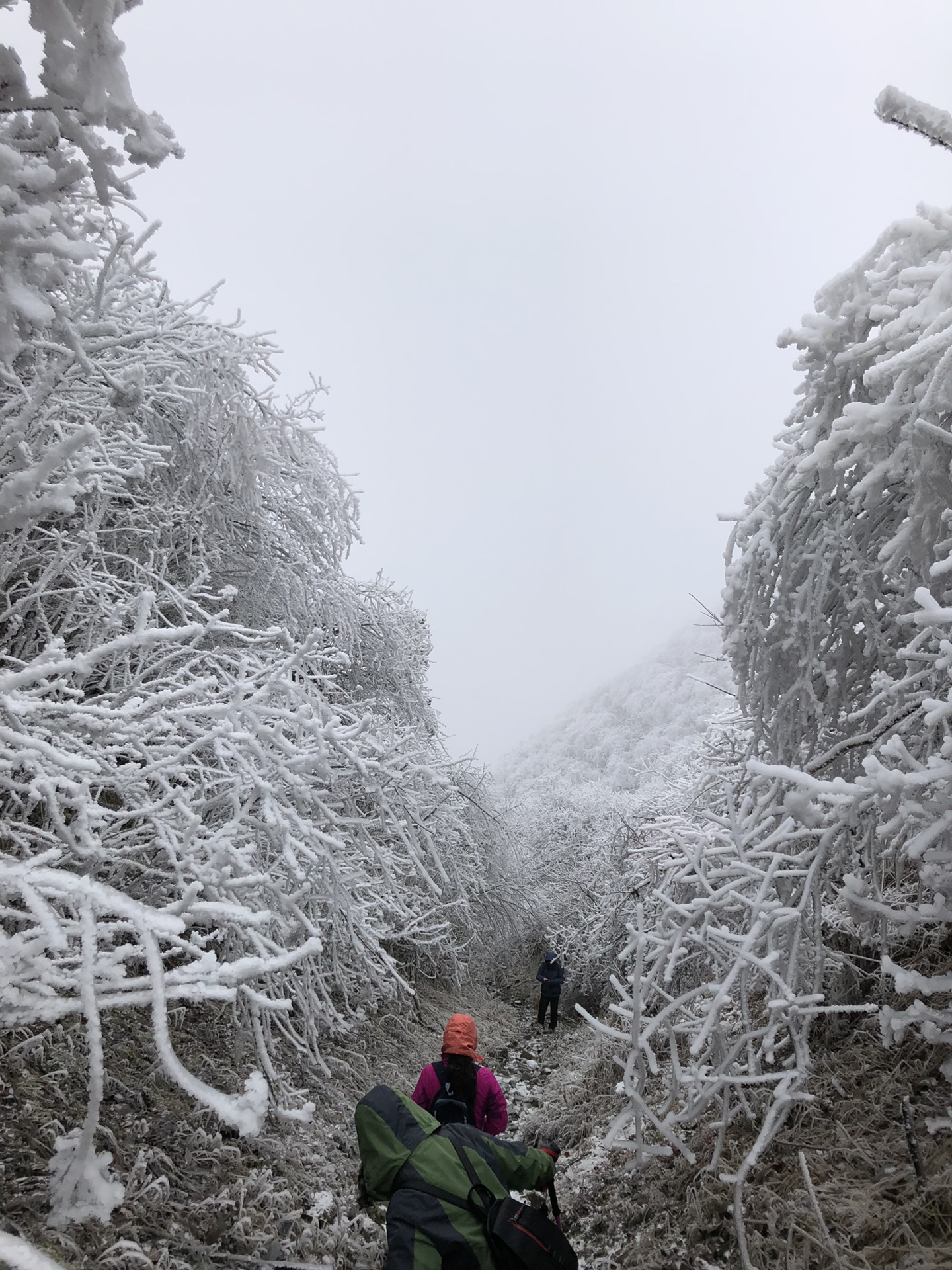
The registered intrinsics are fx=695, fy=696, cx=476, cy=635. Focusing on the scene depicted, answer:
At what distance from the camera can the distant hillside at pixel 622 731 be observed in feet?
144

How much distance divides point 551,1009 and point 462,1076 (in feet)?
35.3

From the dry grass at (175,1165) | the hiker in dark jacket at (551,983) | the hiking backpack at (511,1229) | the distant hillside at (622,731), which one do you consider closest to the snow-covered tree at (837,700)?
the hiking backpack at (511,1229)

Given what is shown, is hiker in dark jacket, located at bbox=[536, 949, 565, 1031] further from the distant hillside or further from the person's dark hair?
the distant hillside

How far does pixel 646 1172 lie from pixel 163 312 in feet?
23.1

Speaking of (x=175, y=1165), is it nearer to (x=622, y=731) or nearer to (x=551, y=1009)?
(x=551, y=1009)

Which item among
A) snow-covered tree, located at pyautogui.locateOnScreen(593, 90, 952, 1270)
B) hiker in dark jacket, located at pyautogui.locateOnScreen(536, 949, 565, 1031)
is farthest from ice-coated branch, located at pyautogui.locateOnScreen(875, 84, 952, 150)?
hiker in dark jacket, located at pyautogui.locateOnScreen(536, 949, 565, 1031)

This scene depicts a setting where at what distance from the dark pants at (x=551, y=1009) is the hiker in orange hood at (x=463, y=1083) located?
9993mm

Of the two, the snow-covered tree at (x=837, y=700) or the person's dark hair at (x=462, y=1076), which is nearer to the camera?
the snow-covered tree at (x=837, y=700)

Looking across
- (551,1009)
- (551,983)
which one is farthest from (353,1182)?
(551,1009)

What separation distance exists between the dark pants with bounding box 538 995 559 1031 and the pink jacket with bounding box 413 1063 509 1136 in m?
9.96

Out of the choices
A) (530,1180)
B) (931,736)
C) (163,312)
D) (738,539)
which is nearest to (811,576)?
(738,539)

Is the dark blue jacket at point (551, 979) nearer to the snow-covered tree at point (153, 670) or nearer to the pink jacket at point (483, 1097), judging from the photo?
the snow-covered tree at point (153, 670)

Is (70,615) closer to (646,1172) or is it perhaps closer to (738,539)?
(738,539)

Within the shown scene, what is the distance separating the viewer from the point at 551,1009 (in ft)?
43.0
